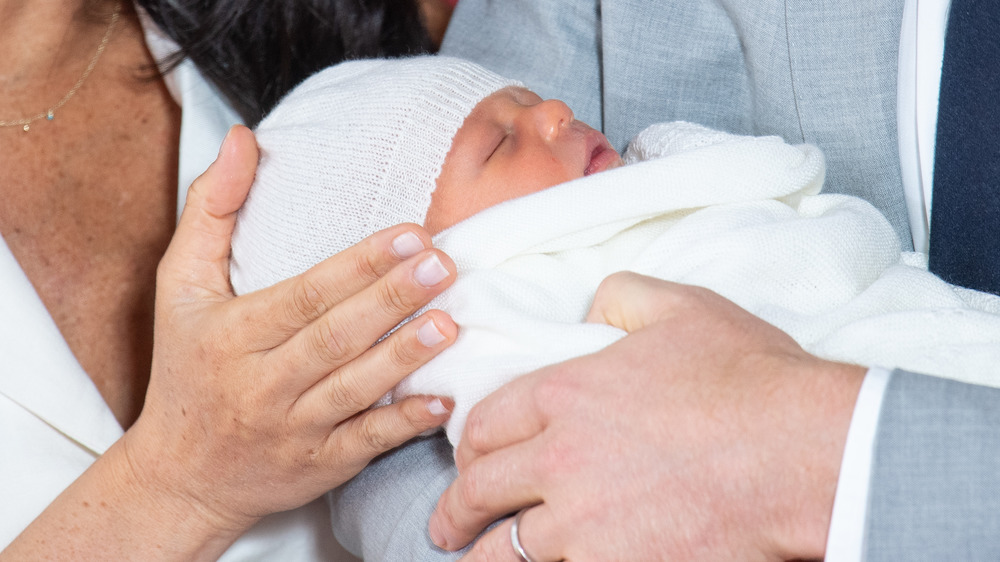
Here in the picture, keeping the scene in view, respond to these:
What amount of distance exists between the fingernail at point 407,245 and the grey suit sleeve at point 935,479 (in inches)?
18.8

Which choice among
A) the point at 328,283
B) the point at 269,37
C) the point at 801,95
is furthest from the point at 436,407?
the point at 269,37

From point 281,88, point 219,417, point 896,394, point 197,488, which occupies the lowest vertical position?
point 197,488

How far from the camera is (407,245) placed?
0.87 metres

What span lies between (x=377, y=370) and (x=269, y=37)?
3.18 ft

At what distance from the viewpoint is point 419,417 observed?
92 centimetres

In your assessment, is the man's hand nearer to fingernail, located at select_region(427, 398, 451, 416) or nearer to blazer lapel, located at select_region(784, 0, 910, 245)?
fingernail, located at select_region(427, 398, 451, 416)

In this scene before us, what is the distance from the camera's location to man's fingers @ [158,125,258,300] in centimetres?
106

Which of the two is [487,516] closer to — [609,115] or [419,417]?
[419,417]

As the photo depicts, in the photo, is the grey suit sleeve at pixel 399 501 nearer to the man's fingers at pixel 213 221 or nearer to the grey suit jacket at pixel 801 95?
the grey suit jacket at pixel 801 95

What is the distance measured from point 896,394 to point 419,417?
494mm

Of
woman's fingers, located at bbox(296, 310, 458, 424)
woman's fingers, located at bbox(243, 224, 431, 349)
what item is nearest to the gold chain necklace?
woman's fingers, located at bbox(243, 224, 431, 349)

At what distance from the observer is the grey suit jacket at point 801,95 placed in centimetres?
63

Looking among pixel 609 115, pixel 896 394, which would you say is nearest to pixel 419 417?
pixel 896 394

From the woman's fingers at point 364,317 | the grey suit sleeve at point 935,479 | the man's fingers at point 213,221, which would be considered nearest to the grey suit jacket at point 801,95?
the grey suit sleeve at point 935,479
